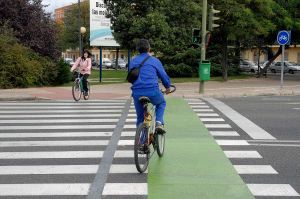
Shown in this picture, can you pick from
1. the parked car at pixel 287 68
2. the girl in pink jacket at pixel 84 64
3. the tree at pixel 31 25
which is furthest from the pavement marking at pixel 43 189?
the parked car at pixel 287 68

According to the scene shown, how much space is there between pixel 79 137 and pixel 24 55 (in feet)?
53.9

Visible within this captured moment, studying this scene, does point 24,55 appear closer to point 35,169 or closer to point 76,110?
point 76,110

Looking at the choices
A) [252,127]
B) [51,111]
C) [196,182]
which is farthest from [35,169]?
[51,111]

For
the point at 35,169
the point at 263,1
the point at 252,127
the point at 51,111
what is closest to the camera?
the point at 35,169

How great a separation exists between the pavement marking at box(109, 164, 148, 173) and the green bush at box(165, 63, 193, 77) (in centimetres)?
3047

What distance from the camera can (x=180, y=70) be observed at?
38250 mm

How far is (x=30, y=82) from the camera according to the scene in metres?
25.5

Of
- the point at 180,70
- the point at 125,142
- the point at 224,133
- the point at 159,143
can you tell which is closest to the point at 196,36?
the point at 224,133

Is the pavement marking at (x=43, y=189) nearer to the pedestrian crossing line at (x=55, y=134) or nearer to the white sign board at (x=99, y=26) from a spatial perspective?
the pedestrian crossing line at (x=55, y=134)

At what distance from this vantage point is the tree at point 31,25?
90.9 feet

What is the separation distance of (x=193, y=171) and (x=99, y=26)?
2323 centimetres

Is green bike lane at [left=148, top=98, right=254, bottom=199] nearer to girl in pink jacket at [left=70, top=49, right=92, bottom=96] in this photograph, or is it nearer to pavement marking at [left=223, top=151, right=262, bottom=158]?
pavement marking at [left=223, top=151, right=262, bottom=158]

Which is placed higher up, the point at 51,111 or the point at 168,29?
the point at 168,29

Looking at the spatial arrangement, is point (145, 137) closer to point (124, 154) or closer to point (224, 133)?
point (124, 154)
